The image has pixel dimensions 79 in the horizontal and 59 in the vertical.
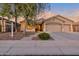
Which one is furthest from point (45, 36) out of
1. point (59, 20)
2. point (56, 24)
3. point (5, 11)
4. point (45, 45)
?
point (5, 11)

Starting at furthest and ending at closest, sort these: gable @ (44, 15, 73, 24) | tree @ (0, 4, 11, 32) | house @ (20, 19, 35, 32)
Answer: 1. gable @ (44, 15, 73, 24)
2. house @ (20, 19, 35, 32)
3. tree @ (0, 4, 11, 32)

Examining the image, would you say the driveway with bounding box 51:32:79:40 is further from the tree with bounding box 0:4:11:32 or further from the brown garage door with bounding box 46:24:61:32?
A: the tree with bounding box 0:4:11:32

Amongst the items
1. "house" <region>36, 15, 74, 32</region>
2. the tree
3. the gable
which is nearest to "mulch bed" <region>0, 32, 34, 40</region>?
the tree

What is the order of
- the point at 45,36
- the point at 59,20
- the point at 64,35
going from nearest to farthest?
1. the point at 45,36
2. the point at 64,35
3. the point at 59,20

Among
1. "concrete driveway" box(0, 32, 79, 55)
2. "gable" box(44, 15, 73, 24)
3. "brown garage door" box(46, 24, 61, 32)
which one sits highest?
"gable" box(44, 15, 73, 24)

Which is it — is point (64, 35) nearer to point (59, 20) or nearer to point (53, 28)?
point (53, 28)

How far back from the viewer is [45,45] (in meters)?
12.2

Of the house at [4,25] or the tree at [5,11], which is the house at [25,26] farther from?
the tree at [5,11]

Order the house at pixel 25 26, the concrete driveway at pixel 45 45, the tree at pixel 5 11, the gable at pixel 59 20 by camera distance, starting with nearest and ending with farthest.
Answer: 1. the concrete driveway at pixel 45 45
2. the tree at pixel 5 11
3. the house at pixel 25 26
4. the gable at pixel 59 20

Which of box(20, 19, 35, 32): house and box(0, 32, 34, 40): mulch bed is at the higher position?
box(20, 19, 35, 32): house

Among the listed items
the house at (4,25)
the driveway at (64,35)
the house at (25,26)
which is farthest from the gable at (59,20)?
the house at (4,25)

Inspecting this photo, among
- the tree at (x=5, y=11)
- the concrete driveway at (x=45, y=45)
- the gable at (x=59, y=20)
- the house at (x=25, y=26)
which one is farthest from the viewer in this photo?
the gable at (x=59, y=20)

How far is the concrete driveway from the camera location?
12.0m

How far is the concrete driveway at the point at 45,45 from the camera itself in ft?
39.3
